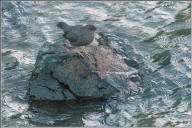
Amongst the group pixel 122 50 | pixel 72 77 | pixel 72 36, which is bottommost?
pixel 72 77

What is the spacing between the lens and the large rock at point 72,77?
6.96m

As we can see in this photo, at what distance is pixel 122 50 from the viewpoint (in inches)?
327

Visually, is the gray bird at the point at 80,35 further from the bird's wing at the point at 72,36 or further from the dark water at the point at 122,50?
the dark water at the point at 122,50

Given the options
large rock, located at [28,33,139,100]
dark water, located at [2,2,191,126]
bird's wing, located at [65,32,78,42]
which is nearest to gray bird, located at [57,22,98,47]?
bird's wing, located at [65,32,78,42]

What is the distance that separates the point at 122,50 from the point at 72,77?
1654mm

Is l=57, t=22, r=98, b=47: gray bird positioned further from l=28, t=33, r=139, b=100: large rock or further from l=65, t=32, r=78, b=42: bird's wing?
l=28, t=33, r=139, b=100: large rock

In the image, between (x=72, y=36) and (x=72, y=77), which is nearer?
(x=72, y=77)

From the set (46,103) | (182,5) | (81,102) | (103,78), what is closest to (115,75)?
(103,78)

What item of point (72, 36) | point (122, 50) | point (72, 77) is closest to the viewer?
point (72, 77)

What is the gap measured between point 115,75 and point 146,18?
328 centimetres

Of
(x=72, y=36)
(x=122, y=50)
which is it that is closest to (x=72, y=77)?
(x=72, y=36)

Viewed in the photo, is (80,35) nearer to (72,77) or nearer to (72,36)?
(72,36)

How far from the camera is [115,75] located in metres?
7.25

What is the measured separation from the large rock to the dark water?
0.18 metres
